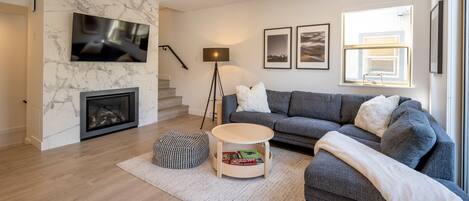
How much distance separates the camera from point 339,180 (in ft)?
5.99

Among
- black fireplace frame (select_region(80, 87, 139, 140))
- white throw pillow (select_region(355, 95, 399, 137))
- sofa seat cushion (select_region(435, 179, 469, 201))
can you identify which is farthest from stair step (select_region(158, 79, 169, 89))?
sofa seat cushion (select_region(435, 179, 469, 201))

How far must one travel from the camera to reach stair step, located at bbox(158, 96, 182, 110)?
5895 mm

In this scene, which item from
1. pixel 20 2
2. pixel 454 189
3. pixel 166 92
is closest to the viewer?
pixel 454 189

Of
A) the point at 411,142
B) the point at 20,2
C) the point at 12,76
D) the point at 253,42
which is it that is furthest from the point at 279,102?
the point at 12,76

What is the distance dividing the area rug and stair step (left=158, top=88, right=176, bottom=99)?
2973 millimetres

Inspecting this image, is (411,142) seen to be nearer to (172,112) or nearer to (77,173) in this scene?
(77,173)

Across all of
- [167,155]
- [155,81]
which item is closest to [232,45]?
[155,81]

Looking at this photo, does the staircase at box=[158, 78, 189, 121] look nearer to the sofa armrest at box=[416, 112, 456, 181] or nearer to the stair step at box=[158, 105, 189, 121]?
the stair step at box=[158, 105, 189, 121]

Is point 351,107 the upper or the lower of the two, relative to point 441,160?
upper

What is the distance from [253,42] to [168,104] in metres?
2.40

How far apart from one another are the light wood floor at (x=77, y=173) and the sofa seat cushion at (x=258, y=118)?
53.9 inches

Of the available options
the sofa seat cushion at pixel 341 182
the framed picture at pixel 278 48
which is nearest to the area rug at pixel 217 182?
the sofa seat cushion at pixel 341 182

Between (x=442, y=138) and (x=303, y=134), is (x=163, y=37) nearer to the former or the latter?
(x=303, y=134)

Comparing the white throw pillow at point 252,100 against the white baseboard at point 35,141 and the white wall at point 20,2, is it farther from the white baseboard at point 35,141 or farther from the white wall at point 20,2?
the white wall at point 20,2
